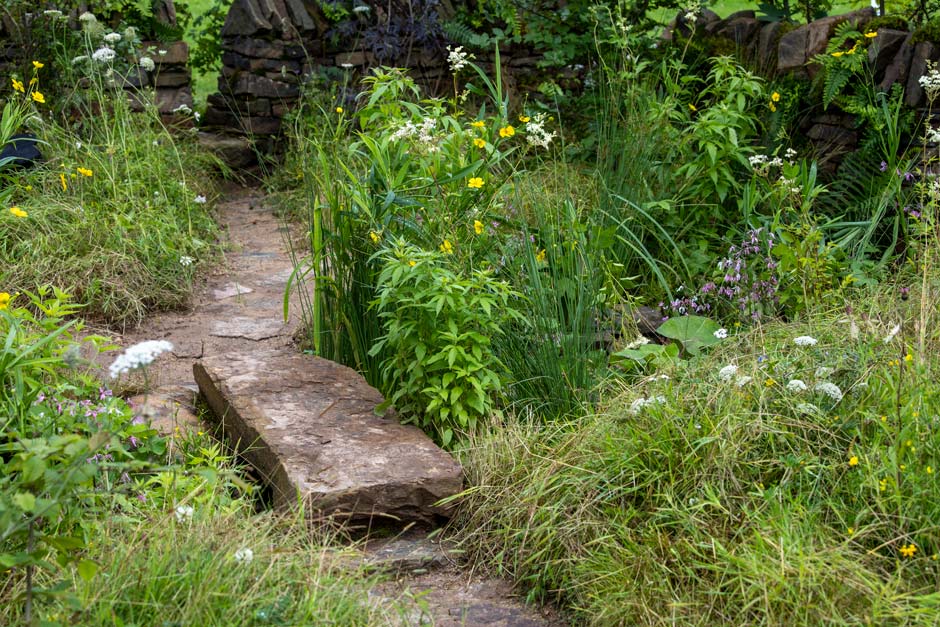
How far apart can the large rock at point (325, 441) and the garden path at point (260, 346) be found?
0.44 feet

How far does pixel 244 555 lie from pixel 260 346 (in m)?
2.28

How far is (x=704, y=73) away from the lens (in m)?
5.99

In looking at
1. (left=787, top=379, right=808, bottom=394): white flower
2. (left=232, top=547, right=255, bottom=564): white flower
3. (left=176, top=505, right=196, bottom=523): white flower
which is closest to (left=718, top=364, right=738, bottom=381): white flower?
(left=787, top=379, right=808, bottom=394): white flower

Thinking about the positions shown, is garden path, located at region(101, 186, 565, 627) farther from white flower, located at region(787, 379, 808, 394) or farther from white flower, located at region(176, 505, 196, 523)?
white flower, located at region(787, 379, 808, 394)

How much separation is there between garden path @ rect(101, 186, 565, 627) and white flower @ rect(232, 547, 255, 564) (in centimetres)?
38

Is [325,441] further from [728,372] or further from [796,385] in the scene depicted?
[796,385]

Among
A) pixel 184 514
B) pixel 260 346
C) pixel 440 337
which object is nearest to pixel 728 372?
pixel 440 337

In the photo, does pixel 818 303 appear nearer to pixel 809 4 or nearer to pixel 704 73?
pixel 704 73

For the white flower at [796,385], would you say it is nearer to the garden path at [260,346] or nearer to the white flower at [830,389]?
the white flower at [830,389]

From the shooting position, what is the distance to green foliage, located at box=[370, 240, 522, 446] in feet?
11.0

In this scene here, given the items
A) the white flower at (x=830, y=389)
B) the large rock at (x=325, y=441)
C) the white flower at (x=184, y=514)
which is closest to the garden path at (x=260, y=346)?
the large rock at (x=325, y=441)

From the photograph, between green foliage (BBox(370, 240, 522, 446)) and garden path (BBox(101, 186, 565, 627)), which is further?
green foliage (BBox(370, 240, 522, 446))

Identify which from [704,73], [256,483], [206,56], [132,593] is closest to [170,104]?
[206,56]

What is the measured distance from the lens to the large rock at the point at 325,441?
3082 millimetres
